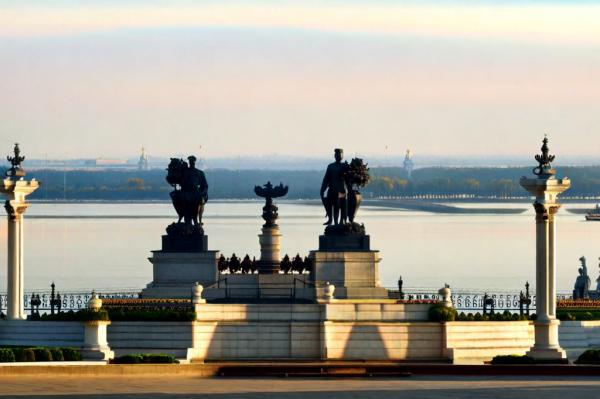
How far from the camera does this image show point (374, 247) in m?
135

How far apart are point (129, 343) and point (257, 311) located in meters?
3.34

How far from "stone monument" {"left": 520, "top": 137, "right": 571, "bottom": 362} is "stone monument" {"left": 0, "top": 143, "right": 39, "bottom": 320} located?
1316cm

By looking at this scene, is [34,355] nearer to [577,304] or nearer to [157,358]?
[157,358]

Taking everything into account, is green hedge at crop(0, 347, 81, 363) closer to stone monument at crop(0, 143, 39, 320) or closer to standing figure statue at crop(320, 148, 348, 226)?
stone monument at crop(0, 143, 39, 320)

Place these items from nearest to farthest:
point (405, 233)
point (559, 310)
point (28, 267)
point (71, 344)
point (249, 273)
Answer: point (71, 344) → point (559, 310) → point (249, 273) → point (28, 267) → point (405, 233)

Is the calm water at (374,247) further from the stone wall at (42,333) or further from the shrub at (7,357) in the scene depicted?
the shrub at (7,357)

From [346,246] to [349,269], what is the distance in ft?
2.67

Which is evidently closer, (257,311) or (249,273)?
(257,311)

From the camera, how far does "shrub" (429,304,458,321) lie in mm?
56750

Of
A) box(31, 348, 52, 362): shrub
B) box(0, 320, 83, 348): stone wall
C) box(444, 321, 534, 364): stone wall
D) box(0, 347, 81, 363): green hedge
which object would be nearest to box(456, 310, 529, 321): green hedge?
box(444, 321, 534, 364): stone wall

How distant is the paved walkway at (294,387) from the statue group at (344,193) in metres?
12.8

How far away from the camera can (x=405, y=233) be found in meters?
169

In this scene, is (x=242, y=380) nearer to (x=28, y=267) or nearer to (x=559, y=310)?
(x=559, y=310)

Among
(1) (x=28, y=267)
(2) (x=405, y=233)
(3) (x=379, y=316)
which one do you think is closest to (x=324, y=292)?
A: (3) (x=379, y=316)
